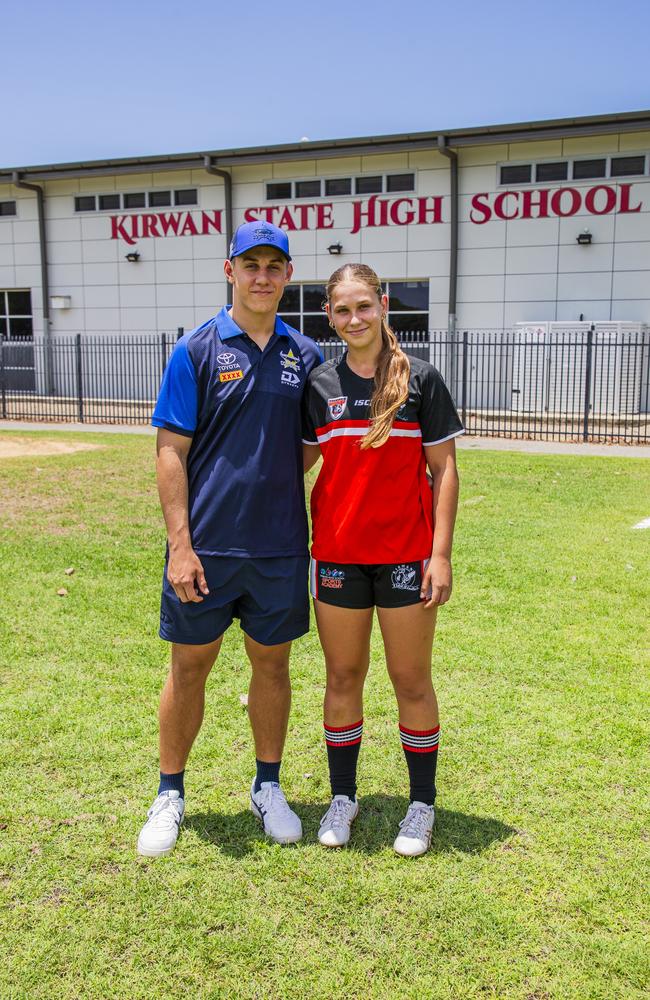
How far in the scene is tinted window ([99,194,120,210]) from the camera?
26.1 metres

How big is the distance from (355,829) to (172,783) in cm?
72

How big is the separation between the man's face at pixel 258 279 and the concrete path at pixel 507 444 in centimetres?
1292

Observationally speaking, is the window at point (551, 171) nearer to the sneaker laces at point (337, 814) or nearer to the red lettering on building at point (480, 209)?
the red lettering on building at point (480, 209)

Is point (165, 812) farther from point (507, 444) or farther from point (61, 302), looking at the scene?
point (61, 302)

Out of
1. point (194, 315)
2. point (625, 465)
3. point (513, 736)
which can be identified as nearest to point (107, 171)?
point (194, 315)

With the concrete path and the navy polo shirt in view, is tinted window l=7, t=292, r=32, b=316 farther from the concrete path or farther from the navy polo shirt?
the navy polo shirt

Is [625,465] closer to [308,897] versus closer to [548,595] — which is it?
[548,595]

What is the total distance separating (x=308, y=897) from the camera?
2.89 meters

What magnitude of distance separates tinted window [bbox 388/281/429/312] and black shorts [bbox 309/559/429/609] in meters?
20.7

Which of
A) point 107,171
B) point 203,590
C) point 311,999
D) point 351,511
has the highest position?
point 107,171

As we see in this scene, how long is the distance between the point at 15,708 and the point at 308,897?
209 centimetres

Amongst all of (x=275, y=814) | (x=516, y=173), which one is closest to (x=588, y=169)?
(x=516, y=173)

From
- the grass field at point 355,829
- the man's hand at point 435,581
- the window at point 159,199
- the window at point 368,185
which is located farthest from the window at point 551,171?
the man's hand at point 435,581

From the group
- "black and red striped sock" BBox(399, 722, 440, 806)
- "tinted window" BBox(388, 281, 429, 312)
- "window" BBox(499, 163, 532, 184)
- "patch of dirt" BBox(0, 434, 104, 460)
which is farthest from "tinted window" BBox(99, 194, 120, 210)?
"black and red striped sock" BBox(399, 722, 440, 806)
